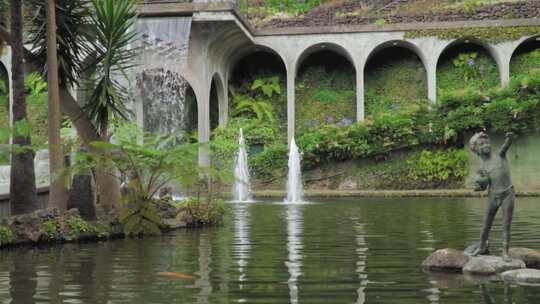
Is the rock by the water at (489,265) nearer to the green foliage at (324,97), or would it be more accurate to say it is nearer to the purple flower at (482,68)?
the green foliage at (324,97)

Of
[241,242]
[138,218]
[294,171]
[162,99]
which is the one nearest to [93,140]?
[138,218]

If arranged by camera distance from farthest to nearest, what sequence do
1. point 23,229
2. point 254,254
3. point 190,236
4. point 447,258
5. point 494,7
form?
point 494,7
point 190,236
point 23,229
point 254,254
point 447,258

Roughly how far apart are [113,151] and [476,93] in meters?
16.4

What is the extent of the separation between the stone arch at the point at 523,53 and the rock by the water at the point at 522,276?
76.9 feet

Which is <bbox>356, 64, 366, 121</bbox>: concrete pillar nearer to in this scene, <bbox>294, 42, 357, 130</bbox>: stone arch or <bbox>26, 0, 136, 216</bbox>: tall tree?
<bbox>294, 42, 357, 130</bbox>: stone arch

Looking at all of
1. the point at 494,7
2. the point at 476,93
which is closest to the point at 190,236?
the point at 476,93

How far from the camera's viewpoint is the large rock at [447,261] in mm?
6633

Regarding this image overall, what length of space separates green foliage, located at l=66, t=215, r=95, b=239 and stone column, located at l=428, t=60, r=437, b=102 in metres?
20.3

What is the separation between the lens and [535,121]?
78.0 feet

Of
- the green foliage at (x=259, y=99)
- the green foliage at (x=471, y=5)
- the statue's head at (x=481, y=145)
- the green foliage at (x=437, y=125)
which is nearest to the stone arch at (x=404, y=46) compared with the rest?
the green foliage at (x=471, y=5)

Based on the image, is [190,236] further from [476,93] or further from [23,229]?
[476,93]

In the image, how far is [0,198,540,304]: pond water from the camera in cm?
554

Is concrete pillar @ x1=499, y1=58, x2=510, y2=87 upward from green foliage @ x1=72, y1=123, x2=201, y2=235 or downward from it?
upward

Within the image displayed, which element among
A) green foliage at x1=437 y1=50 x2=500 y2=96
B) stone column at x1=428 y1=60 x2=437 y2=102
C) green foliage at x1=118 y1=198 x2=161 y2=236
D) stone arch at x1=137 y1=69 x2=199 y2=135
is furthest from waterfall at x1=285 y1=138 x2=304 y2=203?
green foliage at x1=118 y1=198 x2=161 y2=236
